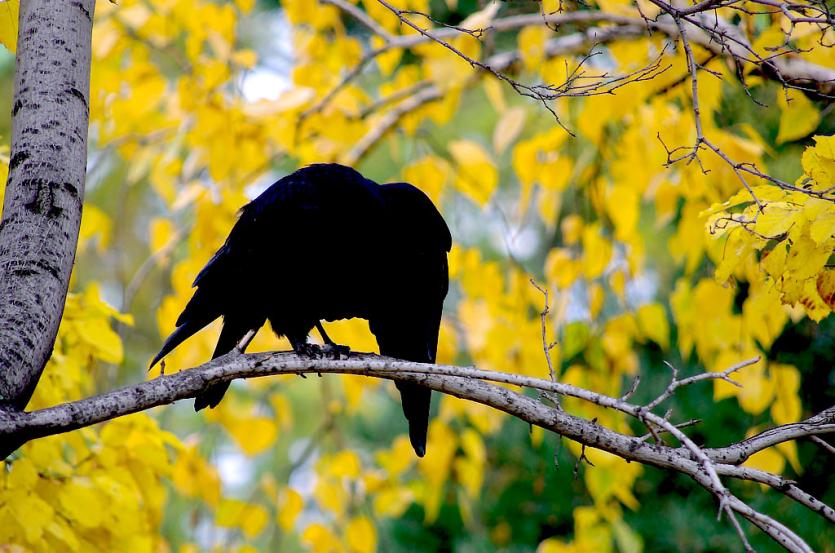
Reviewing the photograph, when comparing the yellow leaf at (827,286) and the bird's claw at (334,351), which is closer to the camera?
the yellow leaf at (827,286)

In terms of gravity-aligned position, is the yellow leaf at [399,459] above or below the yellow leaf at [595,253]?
below

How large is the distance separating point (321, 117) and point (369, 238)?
1057mm

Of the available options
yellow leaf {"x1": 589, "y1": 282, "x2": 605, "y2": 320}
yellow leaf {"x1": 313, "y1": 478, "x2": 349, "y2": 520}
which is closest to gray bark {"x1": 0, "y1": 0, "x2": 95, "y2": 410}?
yellow leaf {"x1": 589, "y1": 282, "x2": 605, "y2": 320}

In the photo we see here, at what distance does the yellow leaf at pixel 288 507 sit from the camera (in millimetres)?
3680

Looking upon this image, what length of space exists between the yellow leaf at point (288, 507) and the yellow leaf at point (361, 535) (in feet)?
0.79

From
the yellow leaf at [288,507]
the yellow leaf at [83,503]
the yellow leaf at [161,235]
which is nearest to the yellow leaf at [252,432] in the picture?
the yellow leaf at [288,507]

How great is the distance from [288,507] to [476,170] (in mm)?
1606

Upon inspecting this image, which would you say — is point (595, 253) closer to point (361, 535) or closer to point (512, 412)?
point (361, 535)

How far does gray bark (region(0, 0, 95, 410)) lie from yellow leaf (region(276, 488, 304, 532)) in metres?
2.22

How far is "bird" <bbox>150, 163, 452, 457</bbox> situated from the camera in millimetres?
2553

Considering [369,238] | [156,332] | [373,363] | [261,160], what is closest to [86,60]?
[373,363]

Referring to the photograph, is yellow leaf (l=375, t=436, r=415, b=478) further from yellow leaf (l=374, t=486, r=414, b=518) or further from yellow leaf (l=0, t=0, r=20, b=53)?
yellow leaf (l=0, t=0, r=20, b=53)

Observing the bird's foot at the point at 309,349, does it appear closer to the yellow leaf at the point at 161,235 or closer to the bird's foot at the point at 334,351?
the bird's foot at the point at 334,351

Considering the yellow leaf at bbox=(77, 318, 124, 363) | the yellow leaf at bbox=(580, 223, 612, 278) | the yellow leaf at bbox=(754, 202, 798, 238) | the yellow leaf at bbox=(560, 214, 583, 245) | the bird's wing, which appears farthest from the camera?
the yellow leaf at bbox=(560, 214, 583, 245)
